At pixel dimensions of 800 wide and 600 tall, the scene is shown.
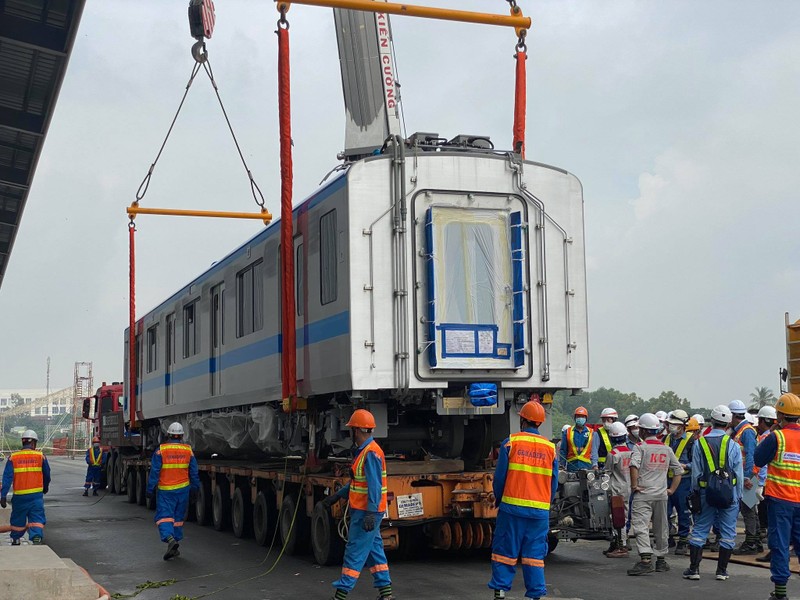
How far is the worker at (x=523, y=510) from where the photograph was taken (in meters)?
8.19

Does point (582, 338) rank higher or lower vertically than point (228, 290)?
lower

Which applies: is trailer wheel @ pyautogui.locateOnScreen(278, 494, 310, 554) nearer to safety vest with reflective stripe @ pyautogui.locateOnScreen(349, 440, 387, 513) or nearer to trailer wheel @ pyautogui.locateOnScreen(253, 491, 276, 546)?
trailer wheel @ pyautogui.locateOnScreen(253, 491, 276, 546)

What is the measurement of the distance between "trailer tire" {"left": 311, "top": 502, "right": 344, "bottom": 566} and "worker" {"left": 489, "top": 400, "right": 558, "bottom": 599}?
345cm

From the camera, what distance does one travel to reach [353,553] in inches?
344

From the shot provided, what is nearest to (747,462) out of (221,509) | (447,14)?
(447,14)

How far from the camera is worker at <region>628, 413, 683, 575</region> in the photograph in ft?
36.4

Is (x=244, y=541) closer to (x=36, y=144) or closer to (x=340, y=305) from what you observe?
(x=340, y=305)

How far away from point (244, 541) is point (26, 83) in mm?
6859

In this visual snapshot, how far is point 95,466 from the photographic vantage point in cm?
2969

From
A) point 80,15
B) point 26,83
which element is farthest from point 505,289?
point 26,83

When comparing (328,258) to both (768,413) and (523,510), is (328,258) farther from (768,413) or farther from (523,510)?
(768,413)

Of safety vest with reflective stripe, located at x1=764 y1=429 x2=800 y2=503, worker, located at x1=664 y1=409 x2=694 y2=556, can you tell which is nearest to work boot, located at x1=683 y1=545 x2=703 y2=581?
safety vest with reflective stripe, located at x1=764 y1=429 x2=800 y2=503

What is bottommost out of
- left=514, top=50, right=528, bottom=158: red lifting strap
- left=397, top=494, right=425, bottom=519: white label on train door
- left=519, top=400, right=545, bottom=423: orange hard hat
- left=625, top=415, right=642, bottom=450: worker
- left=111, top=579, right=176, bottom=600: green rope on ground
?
left=111, top=579, right=176, bottom=600: green rope on ground

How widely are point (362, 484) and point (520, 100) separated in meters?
5.75
